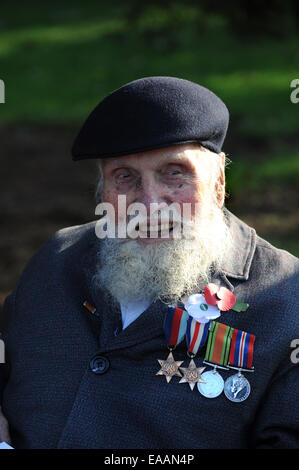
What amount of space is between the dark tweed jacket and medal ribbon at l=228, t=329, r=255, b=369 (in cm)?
3

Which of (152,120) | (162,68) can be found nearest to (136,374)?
(152,120)

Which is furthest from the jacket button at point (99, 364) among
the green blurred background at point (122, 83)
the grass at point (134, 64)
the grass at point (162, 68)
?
the grass at point (134, 64)

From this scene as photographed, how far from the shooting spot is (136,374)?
289 centimetres

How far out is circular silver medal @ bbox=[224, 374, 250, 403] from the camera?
271 cm

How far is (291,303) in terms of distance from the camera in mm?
2812

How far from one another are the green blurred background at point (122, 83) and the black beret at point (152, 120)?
12.1 feet

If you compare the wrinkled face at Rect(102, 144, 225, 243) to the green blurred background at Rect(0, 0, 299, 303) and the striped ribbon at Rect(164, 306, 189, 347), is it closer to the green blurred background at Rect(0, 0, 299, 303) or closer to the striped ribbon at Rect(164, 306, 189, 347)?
the striped ribbon at Rect(164, 306, 189, 347)

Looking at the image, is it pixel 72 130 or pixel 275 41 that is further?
pixel 275 41

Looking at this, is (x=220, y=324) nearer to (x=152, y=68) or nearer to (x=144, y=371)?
(x=144, y=371)

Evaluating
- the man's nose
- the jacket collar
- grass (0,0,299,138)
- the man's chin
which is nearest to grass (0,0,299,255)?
grass (0,0,299,138)

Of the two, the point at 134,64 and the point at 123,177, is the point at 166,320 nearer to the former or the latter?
the point at 123,177

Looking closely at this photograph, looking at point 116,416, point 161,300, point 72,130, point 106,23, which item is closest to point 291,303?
point 161,300

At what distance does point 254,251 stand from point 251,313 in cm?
33

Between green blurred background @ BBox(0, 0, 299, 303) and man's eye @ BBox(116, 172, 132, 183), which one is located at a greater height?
green blurred background @ BBox(0, 0, 299, 303)
